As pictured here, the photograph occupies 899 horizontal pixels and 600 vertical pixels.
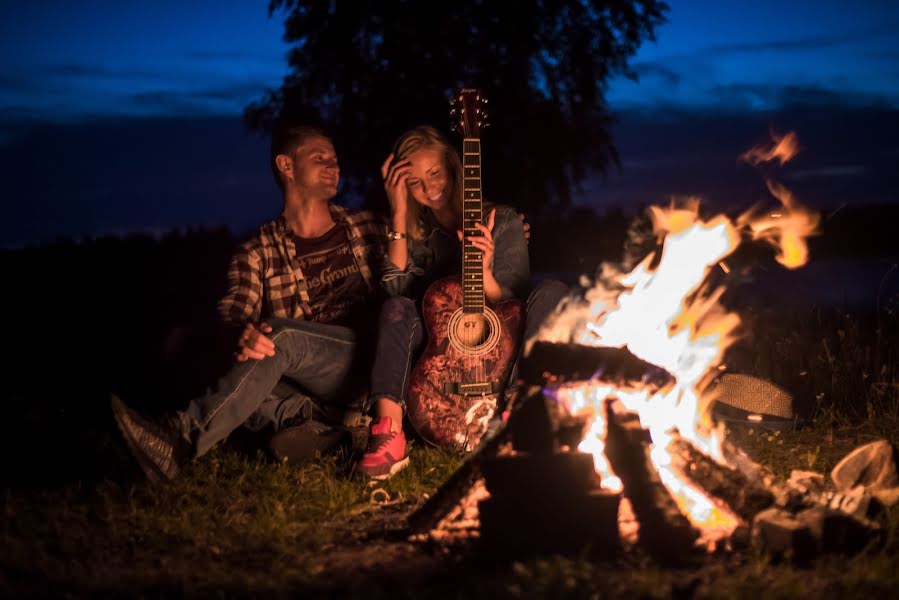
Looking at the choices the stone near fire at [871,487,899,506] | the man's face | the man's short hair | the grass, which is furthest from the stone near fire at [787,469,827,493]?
the man's short hair

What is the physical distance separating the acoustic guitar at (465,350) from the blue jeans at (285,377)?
460 millimetres

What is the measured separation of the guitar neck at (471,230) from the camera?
527 centimetres

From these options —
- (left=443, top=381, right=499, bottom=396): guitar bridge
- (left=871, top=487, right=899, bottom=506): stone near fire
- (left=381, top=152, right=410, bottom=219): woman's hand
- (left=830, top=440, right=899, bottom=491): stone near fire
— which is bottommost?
(left=871, top=487, right=899, bottom=506): stone near fire

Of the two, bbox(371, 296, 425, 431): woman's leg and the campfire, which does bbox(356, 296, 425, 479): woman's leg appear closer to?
bbox(371, 296, 425, 431): woman's leg

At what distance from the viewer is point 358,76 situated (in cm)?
1769

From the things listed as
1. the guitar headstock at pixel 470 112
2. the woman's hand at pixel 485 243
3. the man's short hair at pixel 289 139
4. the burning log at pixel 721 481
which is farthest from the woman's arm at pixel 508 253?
the burning log at pixel 721 481

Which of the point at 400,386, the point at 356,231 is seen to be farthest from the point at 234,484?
the point at 356,231

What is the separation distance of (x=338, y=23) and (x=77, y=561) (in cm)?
1543

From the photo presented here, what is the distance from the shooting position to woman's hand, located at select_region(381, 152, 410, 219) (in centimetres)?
562

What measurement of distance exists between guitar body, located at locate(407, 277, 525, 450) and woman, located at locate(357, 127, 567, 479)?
11 centimetres

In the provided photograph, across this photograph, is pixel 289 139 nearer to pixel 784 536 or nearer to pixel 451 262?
pixel 451 262

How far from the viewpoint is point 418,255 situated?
19.2 ft

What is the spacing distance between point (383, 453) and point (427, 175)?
1769 mm

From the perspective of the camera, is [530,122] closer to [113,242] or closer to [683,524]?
[113,242]
